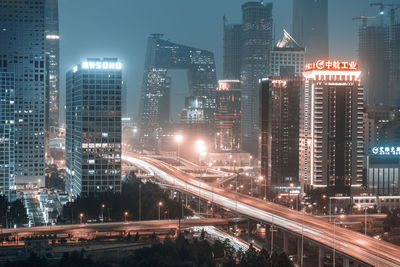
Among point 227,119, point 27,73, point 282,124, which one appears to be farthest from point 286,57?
point 27,73

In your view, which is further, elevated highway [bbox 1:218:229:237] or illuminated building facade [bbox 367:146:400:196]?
illuminated building facade [bbox 367:146:400:196]

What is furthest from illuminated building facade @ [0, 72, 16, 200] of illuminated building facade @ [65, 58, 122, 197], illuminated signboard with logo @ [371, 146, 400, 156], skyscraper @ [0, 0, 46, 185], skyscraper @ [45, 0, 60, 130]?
skyscraper @ [45, 0, 60, 130]

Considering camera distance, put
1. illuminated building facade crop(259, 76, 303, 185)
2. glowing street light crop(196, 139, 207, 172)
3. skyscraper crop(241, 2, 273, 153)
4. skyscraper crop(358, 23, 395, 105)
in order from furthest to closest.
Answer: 1. skyscraper crop(241, 2, 273, 153)
2. skyscraper crop(358, 23, 395, 105)
3. glowing street light crop(196, 139, 207, 172)
4. illuminated building facade crop(259, 76, 303, 185)

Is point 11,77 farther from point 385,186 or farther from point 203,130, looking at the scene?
point 203,130

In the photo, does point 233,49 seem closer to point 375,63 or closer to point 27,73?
point 375,63

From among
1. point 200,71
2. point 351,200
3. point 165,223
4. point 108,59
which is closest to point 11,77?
point 108,59

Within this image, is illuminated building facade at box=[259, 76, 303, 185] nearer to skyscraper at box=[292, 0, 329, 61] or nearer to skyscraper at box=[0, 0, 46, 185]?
skyscraper at box=[0, 0, 46, 185]

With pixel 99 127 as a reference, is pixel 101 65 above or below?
above

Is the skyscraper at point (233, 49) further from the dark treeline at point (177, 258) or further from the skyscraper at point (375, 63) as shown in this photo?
the dark treeline at point (177, 258)
